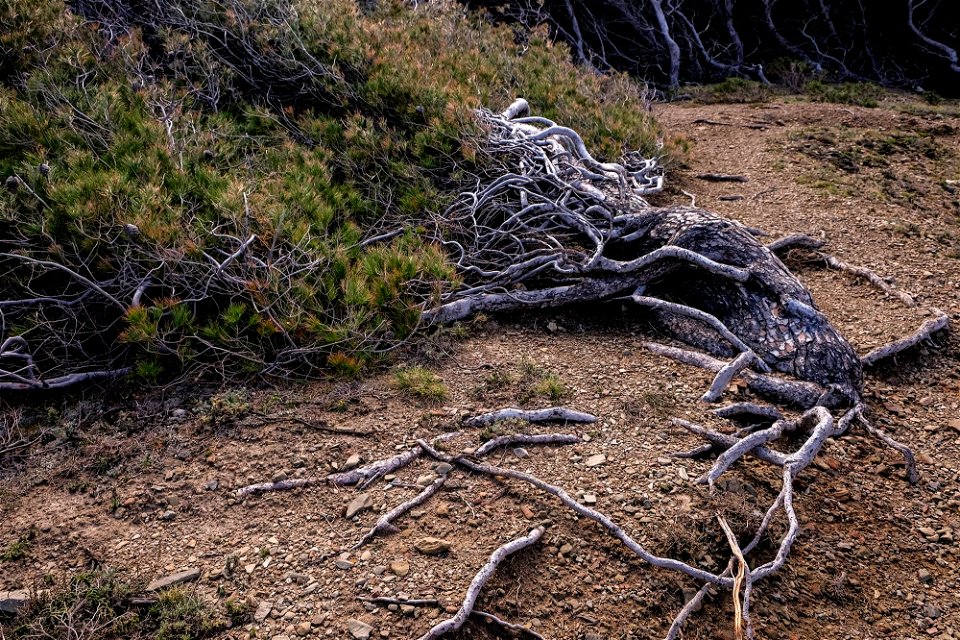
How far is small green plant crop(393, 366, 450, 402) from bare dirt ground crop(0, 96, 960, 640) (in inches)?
2.1

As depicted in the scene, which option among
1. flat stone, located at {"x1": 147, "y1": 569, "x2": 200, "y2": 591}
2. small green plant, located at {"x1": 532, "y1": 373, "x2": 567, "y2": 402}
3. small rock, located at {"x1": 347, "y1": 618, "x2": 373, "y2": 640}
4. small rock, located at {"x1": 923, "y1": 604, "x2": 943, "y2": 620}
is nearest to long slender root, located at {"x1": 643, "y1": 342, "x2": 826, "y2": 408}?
small green plant, located at {"x1": 532, "y1": 373, "x2": 567, "y2": 402}

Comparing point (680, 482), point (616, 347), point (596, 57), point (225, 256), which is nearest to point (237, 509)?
point (225, 256)

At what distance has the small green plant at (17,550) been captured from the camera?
2.48 m

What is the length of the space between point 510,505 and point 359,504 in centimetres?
62

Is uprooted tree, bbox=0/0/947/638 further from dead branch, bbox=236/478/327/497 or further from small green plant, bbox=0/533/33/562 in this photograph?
small green plant, bbox=0/533/33/562

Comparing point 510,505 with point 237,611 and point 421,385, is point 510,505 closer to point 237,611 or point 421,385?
point 421,385

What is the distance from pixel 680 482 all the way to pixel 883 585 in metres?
0.82

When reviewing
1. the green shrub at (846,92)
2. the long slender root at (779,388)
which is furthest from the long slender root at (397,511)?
the green shrub at (846,92)

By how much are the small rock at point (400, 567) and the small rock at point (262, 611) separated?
0.43 m

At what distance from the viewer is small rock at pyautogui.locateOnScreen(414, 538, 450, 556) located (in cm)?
253

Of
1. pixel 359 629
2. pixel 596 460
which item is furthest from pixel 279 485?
pixel 596 460

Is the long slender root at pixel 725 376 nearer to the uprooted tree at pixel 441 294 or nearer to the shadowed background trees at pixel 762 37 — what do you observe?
the uprooted tree at pixel 441 294

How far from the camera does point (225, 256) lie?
3.70m

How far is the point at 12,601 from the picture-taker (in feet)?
7.45
